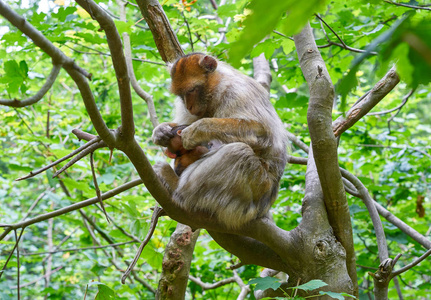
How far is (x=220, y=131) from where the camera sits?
3418mm

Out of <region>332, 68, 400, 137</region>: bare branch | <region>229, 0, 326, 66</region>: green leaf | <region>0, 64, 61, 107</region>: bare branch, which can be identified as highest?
<region>332, 68, 400, 137</region>: bare branch

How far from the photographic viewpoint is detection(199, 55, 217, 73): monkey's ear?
12.9ft

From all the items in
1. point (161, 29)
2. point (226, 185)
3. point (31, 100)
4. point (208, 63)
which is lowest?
point (31, 100)

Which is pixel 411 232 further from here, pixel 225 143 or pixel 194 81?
pixel 194 81

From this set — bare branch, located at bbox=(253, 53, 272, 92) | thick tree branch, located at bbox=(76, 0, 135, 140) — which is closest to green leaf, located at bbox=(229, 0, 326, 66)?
thick tree branch, located at bbox=(76, 0, 135, 140)

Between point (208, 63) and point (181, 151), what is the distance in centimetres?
93

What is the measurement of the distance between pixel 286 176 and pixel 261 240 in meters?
2.72

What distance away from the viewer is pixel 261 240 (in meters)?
3.15

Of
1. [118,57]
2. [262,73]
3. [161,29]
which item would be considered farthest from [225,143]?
[262,73]

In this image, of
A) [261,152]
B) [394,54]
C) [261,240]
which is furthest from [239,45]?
[261,152]

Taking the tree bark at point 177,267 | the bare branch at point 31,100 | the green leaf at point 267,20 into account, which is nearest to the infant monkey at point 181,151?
the tree bark at point 177,267

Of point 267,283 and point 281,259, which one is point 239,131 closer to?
point 281,259

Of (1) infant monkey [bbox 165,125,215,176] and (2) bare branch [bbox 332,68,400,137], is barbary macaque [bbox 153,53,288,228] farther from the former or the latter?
(2) bare branch [bbox 332,68,400,137]

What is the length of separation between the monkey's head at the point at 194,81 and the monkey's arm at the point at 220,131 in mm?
526
